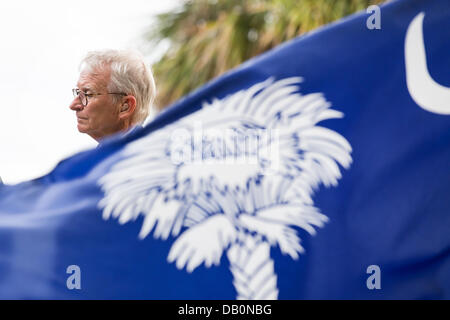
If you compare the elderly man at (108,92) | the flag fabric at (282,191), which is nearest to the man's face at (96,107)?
the elderly man at (108,92)

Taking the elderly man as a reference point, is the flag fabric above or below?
below

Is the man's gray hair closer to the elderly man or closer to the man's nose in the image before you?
the elderly man

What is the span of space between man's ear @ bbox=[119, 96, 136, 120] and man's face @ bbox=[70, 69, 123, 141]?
0.7 inches

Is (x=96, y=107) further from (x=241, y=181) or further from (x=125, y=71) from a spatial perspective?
(x=241, y=181)

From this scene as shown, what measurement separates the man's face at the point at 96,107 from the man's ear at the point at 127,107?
0.02 meters

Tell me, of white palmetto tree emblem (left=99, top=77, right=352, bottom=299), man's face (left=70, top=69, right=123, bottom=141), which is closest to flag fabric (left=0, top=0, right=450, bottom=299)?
white palmetto tree emblem (left=99, top=77, right=352, bottom=299)

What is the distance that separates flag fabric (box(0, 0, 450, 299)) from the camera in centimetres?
261

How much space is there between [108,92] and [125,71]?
0.11 metres

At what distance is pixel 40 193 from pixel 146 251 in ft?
1.45

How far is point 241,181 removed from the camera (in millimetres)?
2666

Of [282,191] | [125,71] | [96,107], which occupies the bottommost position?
[282,191]

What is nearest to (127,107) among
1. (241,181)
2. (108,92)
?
(108,92)
